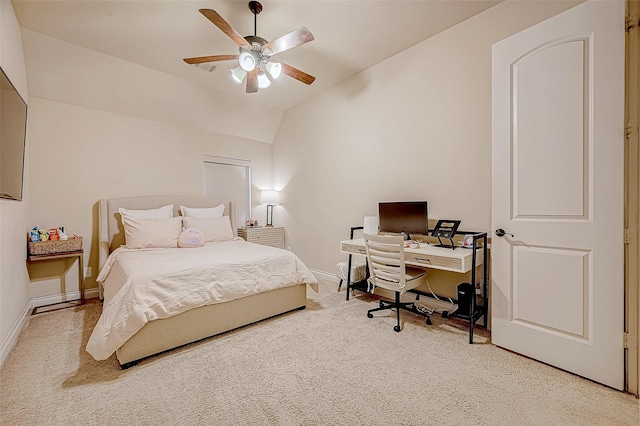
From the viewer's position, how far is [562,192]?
189 centimetres

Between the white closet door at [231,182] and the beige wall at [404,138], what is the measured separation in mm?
862

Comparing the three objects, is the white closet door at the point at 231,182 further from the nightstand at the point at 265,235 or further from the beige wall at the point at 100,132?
the nightstand at the point at 265,235

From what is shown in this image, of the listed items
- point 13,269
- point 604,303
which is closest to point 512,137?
point 604,303

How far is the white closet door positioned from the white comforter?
5.41ft

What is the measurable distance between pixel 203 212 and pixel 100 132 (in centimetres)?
161

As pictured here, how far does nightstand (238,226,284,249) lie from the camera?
4.55m

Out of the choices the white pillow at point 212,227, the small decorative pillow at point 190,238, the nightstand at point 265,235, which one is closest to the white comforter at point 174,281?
the small decorative pillow at point 190,238

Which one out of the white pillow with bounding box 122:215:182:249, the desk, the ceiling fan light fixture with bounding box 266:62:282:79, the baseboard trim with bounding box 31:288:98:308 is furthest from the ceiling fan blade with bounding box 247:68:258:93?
the baseboard trim with bounding box 31:288:98:308

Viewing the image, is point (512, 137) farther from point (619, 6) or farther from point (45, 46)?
point (45, 46)

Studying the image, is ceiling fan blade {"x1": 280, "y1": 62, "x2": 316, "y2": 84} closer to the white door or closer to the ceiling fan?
the ceiling fan

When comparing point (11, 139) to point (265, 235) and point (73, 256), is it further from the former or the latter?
point (265, 235)

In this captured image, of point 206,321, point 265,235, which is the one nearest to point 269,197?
point 265,235

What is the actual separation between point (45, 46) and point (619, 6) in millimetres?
4839

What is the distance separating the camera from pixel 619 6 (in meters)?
1.68
